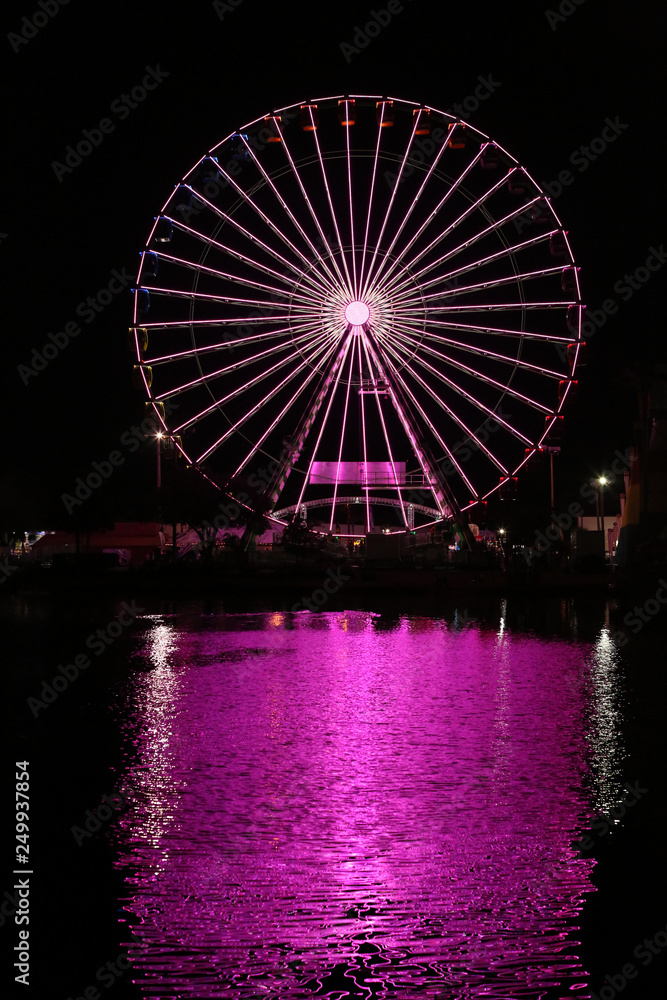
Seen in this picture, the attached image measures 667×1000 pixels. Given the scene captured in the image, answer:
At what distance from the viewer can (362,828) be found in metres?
8.32

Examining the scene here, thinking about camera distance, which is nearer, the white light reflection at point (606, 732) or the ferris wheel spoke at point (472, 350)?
the white light reflection at point (606, 732)

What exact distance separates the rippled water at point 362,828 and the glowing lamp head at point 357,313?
2185cm

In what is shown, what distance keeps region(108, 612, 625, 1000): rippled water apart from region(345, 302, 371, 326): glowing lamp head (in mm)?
21854

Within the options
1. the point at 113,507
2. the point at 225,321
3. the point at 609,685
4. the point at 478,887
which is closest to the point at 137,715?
the point at 609,685

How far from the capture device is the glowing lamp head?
123ft

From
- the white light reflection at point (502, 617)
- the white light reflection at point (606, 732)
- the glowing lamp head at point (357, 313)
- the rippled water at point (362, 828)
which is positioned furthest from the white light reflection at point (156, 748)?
the glowing lamp head at point (357, 313)

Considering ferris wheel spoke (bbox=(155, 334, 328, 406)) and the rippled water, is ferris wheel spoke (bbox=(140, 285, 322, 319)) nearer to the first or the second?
ferris wheel spoke (bbox=(155, 334, 328, 406))

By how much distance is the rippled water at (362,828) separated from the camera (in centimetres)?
581

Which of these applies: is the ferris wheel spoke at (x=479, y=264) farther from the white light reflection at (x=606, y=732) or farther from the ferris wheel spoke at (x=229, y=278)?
the white light reflection at (x=606, y=732)

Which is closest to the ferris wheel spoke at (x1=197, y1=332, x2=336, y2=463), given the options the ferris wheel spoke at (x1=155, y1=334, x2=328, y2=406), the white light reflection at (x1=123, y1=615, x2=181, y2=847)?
the ferris wheel spoke at (x1=155, y1=334, x2=328, y2=406)

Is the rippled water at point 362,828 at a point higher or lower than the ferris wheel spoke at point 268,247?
lower

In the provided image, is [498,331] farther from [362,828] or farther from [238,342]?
[362,828]

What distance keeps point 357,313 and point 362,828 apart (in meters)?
30.2

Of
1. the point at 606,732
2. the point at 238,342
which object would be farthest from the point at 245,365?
the point at 606,732
